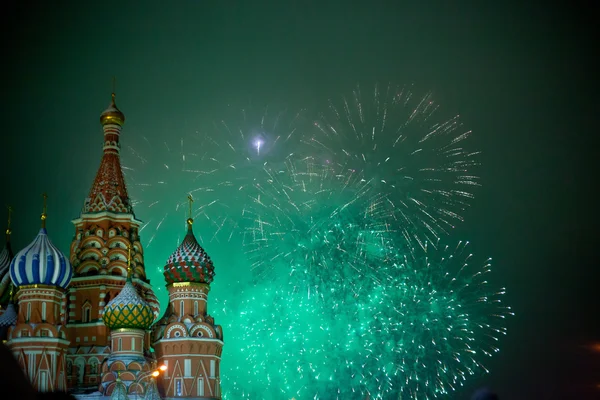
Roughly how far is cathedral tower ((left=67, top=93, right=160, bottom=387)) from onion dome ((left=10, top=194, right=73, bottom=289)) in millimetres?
2713

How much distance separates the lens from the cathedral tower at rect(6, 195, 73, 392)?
23.2 m

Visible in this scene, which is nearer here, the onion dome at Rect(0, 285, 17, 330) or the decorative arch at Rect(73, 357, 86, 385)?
the onion dome at Rect(0, 285, 17, 330)

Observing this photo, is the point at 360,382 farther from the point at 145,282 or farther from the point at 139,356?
the point at 145,282

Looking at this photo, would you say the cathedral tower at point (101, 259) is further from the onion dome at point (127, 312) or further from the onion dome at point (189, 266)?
the onion dome at point (189, 266)

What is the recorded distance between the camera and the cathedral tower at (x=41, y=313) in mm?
23219

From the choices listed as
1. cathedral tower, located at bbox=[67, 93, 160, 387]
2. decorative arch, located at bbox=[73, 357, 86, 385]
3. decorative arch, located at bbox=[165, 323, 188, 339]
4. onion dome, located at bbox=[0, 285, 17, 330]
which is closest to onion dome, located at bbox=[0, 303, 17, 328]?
onion dome, located at bbox=[0, 285, 17, 330]

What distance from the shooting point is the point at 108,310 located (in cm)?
2489

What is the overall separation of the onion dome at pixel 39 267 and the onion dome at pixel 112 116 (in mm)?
6156

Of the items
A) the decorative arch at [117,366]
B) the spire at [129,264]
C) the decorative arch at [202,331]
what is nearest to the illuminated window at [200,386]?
the decorative arch at [202,331]

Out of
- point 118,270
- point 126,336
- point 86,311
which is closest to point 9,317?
point 86,311

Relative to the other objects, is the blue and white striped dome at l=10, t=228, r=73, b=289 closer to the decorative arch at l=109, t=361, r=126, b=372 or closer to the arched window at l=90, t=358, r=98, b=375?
the decorative arch at l=109, t=361, r=126, b=372

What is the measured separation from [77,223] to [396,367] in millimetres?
12461

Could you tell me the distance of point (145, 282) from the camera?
2856 cm

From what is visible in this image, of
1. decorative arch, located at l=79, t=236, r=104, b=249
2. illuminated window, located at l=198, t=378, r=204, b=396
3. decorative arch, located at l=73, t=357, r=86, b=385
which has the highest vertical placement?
decorative arch, located at l=79, t=236, r=104, b=249
